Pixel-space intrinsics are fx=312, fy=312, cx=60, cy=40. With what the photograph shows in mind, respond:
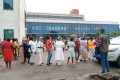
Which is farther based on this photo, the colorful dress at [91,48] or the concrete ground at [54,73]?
the colorful dress at [91,48]

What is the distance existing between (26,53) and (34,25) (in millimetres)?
92397

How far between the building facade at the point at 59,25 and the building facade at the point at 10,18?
77479 mm

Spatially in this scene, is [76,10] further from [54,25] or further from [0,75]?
[0,75]

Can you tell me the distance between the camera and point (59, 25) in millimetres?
116062

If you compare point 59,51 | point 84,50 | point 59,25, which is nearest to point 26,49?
point 59,51

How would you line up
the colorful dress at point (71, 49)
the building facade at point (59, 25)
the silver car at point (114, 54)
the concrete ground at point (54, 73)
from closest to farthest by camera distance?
the concrete ground at point (54, 73) < the silver car at point (114, 54) < the colorful dress at point (71, 49) < the building facade at point (59, 25)

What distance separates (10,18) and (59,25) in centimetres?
8858

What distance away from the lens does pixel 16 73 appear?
563 inches

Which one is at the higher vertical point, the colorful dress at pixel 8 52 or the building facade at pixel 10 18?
the building facade at pixel 10 18

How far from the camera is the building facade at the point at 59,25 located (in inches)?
4353

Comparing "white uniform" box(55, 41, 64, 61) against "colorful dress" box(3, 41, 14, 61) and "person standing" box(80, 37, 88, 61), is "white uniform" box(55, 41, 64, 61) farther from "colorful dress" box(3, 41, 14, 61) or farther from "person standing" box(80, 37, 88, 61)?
"colorful dress" box(3, 41, 14, 61)

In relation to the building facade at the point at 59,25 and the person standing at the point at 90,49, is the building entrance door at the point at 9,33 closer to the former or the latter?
the person standing at the point at 90,49

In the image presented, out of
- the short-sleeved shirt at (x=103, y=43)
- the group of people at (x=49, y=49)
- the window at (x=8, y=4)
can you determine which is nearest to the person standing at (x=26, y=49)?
the group of people at (x=49, y=49)

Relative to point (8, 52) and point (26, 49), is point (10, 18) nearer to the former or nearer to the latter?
point (26, 49)
